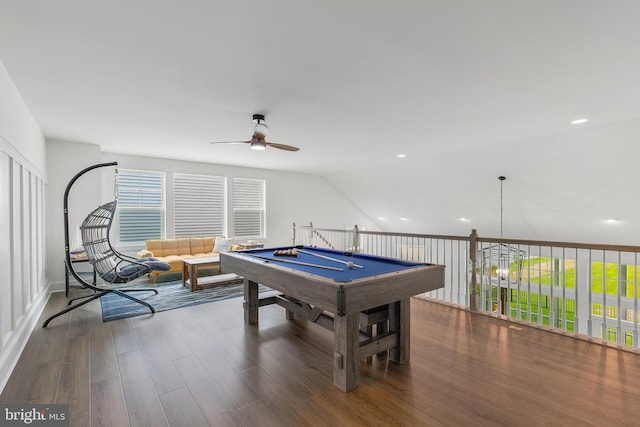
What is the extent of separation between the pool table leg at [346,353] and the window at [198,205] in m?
5.70

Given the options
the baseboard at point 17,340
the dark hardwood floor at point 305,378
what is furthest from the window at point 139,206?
the dark hardwood floor at point 305,378

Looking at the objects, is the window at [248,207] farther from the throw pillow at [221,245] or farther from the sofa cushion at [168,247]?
the sofa cushion at [168,247]

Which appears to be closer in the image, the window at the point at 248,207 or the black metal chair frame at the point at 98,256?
the black metal chair frame at the point at 98,256

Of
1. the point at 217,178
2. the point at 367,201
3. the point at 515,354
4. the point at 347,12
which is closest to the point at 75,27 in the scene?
the point at 347,12

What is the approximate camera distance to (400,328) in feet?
8.61

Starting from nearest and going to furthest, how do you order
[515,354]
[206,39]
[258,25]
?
[258,25] → [206,39] → [515,354]

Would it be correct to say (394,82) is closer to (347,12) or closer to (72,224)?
(347,12)

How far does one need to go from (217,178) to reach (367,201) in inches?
182

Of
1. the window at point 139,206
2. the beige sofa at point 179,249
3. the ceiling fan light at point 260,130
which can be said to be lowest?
the beige sofa at point 179,249

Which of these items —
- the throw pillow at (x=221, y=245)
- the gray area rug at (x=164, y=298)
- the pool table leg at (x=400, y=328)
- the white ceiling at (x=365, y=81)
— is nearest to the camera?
→ the white ceiling at (x=365, y=81)

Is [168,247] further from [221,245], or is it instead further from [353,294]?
[353,294]

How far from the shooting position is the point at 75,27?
6.46ft

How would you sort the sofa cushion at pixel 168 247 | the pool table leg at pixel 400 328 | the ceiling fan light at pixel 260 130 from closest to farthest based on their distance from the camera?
the pool table leg at pixel 400 328, the ceiling fan light at pixel 260 130, the sofa cushion at pixel 168 247

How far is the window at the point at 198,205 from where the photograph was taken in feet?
22.5
